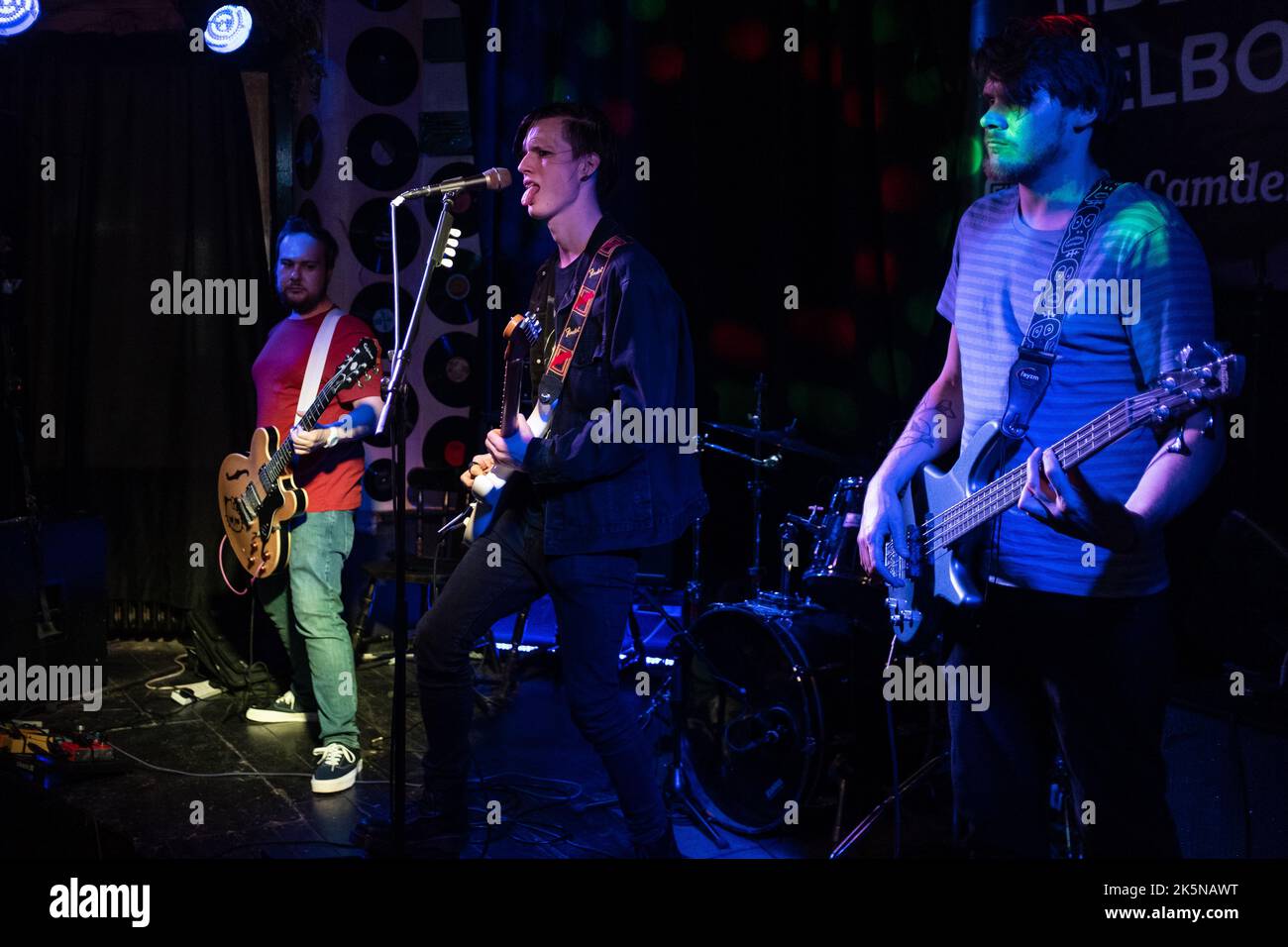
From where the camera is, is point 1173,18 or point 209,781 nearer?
point 1173,18

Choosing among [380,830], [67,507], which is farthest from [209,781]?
[67,507]

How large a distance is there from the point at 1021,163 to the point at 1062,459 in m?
0.69

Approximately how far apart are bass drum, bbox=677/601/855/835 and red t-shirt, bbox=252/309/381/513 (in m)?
1.64

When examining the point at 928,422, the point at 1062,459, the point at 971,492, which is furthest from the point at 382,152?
the point at 1062,459

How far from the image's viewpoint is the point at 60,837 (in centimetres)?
300

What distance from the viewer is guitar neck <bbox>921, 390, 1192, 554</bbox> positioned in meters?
2.22

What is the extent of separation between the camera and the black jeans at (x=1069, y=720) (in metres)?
2.29

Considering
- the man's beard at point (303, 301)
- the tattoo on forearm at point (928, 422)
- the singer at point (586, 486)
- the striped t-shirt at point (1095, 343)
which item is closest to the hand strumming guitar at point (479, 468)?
the singer at point (586, 486)

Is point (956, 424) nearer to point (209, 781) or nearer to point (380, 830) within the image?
point (380, 830)

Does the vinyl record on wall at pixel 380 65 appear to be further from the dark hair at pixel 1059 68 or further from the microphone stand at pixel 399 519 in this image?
the dark hair at pixel 1059 68

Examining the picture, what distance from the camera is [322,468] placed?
4.64 metres

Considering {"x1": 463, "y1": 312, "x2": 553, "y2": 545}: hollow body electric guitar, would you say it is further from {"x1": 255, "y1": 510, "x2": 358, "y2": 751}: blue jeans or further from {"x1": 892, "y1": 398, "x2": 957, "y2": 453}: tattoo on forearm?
{"x1": 255, "y1": 510, "x2": 358, "y2": 751}: blue jeans

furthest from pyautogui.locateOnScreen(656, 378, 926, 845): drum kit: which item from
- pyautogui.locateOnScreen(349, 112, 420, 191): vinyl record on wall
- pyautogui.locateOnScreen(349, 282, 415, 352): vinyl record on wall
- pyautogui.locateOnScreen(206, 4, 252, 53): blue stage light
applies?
pyautogui.locateOnScreen(206, 4, 252, 53): blue stage light
